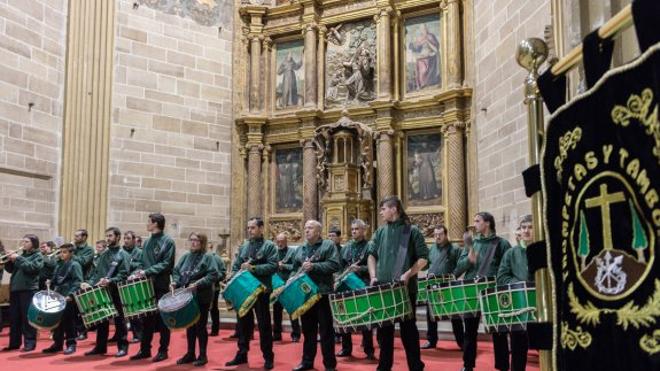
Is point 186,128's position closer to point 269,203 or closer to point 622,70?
point 269,203

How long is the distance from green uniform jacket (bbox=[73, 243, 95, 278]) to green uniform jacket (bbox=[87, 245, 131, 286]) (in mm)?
637

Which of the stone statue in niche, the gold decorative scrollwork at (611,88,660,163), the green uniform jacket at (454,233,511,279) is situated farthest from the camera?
the stone statue in niche

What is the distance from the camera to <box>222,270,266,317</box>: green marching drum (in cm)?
632

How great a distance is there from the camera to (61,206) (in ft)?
40.4

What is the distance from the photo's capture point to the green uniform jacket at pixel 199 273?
22.1 feet

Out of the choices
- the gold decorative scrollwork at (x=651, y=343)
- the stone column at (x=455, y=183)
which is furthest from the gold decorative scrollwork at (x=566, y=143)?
the stone column at (x=455, y=183)

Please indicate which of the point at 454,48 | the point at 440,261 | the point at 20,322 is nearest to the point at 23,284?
the point at 20,322

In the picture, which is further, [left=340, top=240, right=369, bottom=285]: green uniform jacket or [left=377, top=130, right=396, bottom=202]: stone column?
[left=377, top=130, right=396, bottom=202]: stone column

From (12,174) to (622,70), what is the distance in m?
11.3

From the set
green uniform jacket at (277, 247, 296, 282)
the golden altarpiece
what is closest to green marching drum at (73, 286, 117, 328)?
green uniform jacket at (277, 247, 296, 282)

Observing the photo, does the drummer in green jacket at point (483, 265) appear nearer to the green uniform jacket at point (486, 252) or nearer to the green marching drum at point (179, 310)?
the green uniform jacket at point (486, 252)

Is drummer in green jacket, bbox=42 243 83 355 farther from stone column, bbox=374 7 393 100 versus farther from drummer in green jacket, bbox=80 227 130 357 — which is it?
stone column, bbox=374 7 393 100

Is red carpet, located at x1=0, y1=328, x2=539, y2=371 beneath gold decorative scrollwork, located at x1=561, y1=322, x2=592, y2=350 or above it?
beneath

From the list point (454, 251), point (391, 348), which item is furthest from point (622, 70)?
point (454, 251)
